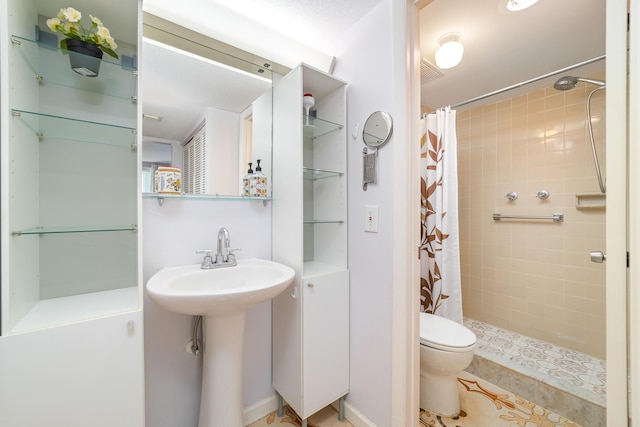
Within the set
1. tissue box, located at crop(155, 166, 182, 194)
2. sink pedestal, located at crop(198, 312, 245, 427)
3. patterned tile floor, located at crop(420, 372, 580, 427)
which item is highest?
tissue box, located at crop(155, 166, 182, 194)

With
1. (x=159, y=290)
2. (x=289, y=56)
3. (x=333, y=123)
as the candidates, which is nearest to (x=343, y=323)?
(x=159, y=290)

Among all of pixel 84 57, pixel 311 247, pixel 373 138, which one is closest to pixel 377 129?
A: pixel 373 138

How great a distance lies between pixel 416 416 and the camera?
1.20m

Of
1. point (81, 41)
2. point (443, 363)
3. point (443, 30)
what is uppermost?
point (443, 30)

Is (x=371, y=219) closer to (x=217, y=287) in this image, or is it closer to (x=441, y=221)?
(x=217, y=287)

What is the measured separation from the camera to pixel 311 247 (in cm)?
163

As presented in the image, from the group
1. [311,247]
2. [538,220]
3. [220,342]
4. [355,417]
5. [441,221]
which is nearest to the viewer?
[220,342]

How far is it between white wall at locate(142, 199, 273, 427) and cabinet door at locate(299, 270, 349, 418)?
0.36 meters

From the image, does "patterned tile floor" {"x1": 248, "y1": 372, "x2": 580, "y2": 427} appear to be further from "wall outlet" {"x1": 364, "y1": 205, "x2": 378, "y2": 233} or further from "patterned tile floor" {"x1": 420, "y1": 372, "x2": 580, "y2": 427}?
"wall outlet" {"x1": 364, "y1": 205, "x2": 378, "y2": 233}

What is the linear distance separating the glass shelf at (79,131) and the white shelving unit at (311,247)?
68cm

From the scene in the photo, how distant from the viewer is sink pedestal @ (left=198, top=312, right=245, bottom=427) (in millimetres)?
1142

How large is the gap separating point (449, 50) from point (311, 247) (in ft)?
4.63

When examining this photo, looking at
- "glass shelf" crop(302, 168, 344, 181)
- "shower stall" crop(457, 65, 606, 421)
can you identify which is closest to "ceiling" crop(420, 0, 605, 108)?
"shower stall" crop(457, 65, 606, 421)

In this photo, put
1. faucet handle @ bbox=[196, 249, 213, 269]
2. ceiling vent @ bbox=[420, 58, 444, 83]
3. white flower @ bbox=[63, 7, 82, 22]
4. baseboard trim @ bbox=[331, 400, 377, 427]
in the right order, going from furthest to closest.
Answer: ceiling vent @ bbox=[420, 58, 444, 83] < baseboard trim @ bbox=[331, 400, 377, 427] < faucet handle @ bbox=[196, 249, 213, 269] < white flower @ bbox=[63, 7, 82, 22]
